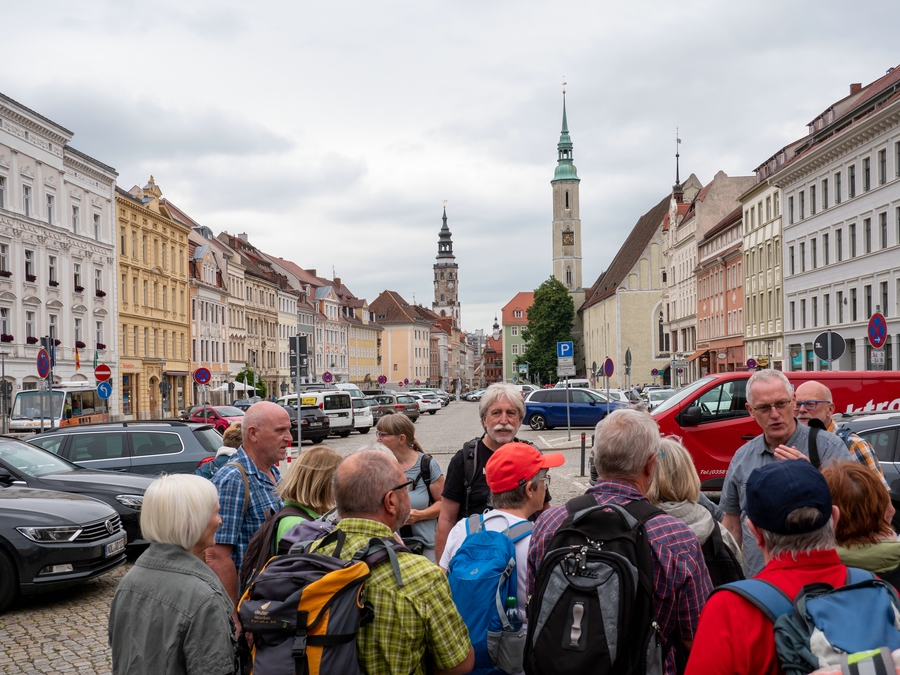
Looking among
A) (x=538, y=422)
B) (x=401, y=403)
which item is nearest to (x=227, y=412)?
(x=538, y=422)

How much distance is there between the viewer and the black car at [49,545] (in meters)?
8.54

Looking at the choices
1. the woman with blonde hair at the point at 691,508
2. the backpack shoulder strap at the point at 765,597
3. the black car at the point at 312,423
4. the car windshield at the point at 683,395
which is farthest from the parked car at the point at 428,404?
the backpack shoulder strap at the point at 765,597

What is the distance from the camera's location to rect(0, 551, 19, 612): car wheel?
8492 mm

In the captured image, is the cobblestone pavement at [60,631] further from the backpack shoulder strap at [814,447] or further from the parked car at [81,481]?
the backpack shoulder strap at [814,447]

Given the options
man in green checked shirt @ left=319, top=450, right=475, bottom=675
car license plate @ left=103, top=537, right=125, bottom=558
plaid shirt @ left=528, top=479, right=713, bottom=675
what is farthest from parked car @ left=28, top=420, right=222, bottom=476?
plaid shirt @ left=528, top=479, right=713, bottom=675

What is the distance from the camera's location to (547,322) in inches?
4505

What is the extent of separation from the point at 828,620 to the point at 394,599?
1.34 m

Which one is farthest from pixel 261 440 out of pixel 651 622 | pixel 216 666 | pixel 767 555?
pixel 767 555

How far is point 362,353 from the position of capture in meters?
134

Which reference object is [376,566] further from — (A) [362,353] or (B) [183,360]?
(A) [362,353]

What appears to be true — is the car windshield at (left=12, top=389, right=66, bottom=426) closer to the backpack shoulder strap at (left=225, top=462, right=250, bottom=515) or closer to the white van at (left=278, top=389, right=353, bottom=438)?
the white van at (left=278, top=389, right=353, bottom=438)

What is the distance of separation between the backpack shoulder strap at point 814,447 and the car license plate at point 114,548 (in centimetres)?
652

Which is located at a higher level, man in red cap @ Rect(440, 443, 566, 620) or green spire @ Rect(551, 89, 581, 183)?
green spire @ Rect(551, 89, 581, 183)

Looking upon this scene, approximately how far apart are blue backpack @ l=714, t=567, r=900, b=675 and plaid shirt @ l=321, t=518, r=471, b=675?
1046 millimetres
